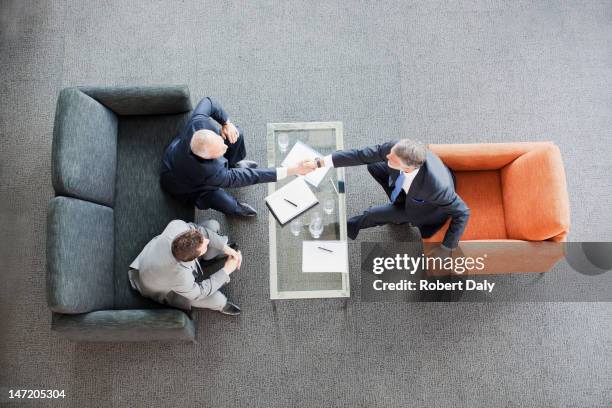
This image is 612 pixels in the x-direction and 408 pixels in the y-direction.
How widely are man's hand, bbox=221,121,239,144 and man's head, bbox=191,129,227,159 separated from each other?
1.28 ft

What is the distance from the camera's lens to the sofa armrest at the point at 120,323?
98.0 inches

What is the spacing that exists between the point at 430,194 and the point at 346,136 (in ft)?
3.50

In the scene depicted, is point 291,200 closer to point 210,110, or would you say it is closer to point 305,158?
point 305,158

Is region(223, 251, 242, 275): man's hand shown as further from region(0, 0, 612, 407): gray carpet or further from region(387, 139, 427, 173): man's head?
region(387, 139, 427, 173): man's head

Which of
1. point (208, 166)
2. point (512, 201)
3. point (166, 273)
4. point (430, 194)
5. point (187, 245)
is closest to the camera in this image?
point (187, 245)

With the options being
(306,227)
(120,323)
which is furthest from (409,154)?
(120,323)

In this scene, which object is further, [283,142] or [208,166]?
[283,142]

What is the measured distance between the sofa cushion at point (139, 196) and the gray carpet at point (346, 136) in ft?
1.70

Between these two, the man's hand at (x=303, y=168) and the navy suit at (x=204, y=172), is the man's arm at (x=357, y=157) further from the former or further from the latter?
the navy suit at (x=204, y=172)

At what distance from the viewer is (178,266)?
2.44m

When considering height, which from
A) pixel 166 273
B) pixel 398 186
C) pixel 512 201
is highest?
pixel 398 186

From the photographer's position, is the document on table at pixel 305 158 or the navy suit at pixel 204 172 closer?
the navy suit at pixel 204 172

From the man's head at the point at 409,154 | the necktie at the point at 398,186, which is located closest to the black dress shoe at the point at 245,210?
the necktie at the point at 398,186

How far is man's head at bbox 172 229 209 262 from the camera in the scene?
2.35m
